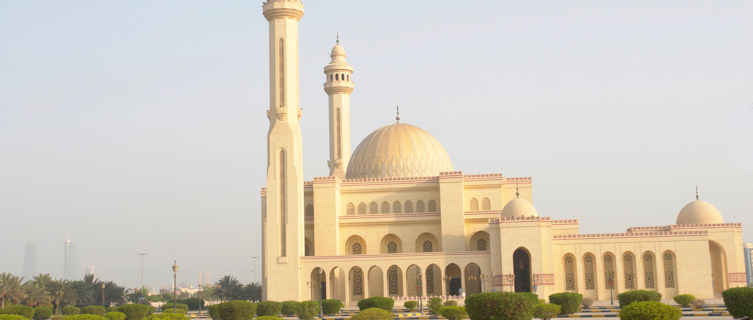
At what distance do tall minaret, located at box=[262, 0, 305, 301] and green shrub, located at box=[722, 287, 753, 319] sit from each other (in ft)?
79.0

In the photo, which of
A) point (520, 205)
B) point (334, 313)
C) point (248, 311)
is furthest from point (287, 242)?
point (248, 311)

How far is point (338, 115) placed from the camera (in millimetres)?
53094

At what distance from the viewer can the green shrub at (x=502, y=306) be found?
20.5m

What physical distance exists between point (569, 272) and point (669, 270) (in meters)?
4.71

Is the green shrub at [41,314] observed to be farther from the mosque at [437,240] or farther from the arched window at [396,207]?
the arched window at [396,207]

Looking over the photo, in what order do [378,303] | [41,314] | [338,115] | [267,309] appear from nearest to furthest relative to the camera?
[378,303] → [267,309] → [41,314] → [338,115]

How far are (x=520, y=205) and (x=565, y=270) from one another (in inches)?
160

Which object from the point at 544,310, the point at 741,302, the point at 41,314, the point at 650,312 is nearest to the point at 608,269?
the point at 544,310

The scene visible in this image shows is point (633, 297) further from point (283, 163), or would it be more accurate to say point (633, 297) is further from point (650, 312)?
point (283, 163)

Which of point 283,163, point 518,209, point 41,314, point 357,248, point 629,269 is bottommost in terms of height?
point 41,314

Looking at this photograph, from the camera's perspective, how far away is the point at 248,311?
28.7 meters

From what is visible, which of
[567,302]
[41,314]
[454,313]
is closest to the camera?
[454,313]

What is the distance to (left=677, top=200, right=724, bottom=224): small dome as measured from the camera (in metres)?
45.8

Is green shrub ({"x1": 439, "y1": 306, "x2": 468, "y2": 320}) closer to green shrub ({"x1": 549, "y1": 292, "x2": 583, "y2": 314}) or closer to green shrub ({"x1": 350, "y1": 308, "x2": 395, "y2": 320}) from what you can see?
green shrub ({"x1": 350, "y1": 308, "x2": 395, "y2": 320})
